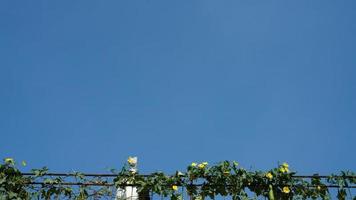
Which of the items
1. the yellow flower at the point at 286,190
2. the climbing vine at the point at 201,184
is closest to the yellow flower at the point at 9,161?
the climbing vine at the point at 201,184

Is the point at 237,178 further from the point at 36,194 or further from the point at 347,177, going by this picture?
the point at 36,194

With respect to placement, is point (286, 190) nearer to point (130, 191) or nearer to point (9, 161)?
point (130, 191)

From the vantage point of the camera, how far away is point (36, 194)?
6.70 m

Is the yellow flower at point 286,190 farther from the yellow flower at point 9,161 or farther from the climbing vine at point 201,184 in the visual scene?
the yellow flower at point 9,161

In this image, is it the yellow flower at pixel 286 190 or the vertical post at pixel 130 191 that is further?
the vertical post at pixel 130 191

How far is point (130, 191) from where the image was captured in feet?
22.6

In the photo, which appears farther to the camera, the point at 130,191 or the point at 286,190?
the point at 130,191

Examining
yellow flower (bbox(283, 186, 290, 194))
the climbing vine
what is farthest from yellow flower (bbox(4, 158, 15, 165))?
yellow flower (bbox(283, 186, 290, 194))

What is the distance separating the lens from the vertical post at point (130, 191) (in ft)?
21.7

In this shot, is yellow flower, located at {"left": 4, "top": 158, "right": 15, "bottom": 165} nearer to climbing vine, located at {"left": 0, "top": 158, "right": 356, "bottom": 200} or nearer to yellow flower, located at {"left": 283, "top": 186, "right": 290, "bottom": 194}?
climbing vine, located at {"left": 0, "top": 158, "right": 356, "bottom": 200}

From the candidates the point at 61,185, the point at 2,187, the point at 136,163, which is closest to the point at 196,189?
the point at 136,163

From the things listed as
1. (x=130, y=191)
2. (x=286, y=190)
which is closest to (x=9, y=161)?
(x=130, y=191)

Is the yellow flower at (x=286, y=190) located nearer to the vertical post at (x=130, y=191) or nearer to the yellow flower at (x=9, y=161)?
the vertical post at (x=130, y=191)

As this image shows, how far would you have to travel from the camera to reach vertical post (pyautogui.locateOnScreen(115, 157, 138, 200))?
6.62 m
